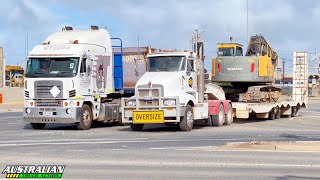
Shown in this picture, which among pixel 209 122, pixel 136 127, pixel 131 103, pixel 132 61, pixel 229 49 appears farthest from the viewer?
pixel 229 49

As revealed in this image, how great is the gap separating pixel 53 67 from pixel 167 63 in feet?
15.3

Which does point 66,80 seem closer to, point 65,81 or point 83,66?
point 65,81

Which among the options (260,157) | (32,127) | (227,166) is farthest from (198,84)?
(227,166)

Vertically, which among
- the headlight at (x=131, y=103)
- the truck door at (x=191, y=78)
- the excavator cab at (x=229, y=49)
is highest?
the excavator cab at (x=229, y=49)

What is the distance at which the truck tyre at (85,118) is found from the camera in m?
24.4

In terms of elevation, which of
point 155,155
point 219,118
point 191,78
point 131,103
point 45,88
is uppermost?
point 191,78

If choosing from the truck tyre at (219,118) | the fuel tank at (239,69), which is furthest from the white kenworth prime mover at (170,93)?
the fuel tank at (239,69)

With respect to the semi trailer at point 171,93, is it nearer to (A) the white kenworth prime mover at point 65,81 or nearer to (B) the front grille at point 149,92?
(B) the front grille at point 149,92

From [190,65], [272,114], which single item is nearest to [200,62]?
[190,65]

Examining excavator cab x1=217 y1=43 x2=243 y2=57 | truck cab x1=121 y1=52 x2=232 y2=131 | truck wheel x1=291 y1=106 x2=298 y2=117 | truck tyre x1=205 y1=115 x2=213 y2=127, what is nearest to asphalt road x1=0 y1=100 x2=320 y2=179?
truck cab x1=121 y1=52 x2=232 y2=131

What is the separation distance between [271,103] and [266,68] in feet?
6.47

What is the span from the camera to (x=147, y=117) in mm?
23328

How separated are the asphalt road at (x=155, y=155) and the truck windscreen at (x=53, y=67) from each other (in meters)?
2.35

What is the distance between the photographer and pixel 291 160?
14492mm
